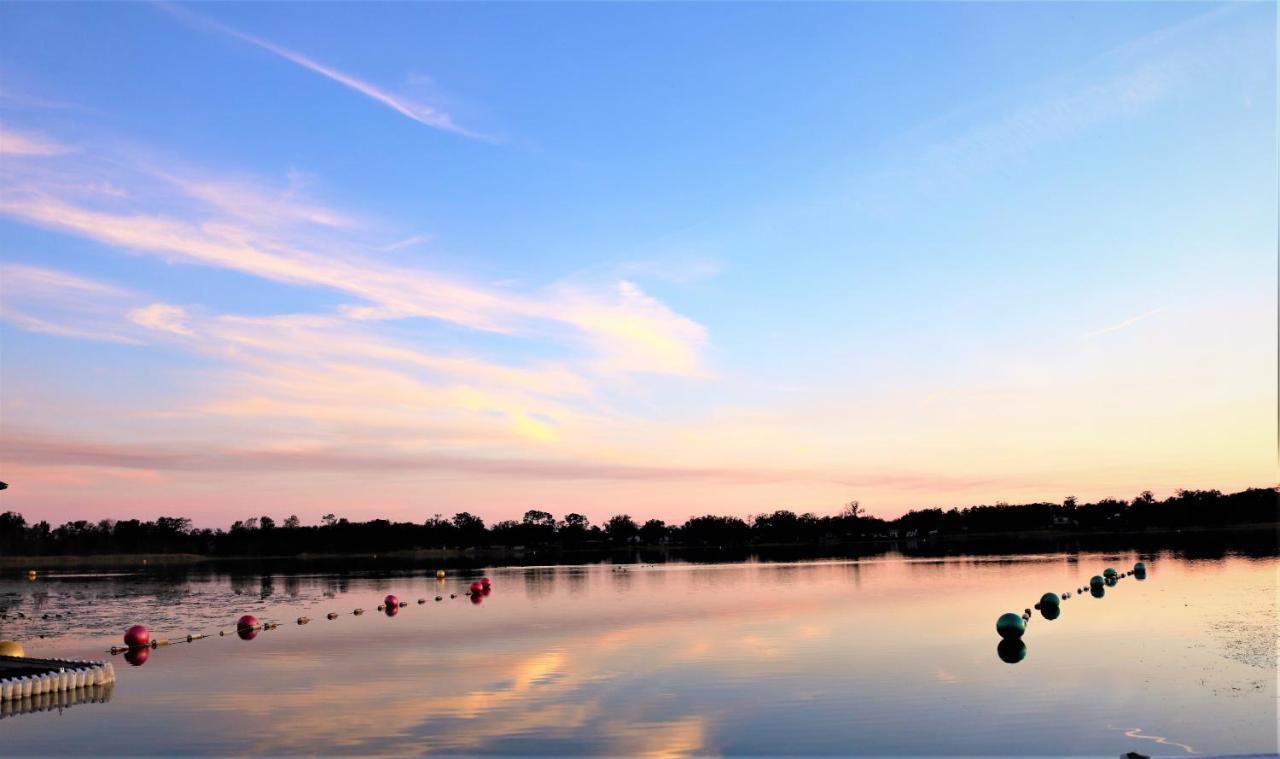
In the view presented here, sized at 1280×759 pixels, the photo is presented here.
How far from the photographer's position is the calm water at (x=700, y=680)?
2078 centimetres

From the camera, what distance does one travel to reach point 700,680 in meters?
27.8

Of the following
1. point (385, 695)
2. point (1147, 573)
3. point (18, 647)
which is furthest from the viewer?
point (1147, 573)

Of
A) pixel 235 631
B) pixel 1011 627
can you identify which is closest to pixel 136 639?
pixel 235 631

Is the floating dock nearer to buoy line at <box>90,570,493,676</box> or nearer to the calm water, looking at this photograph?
the calm water

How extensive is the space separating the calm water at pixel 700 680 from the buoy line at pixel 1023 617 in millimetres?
484

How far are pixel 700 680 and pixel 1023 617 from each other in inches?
728

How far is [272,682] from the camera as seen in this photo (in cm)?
2941

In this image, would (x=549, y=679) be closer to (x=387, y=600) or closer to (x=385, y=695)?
(x=385, y=695)

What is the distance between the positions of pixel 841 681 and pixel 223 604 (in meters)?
45.7

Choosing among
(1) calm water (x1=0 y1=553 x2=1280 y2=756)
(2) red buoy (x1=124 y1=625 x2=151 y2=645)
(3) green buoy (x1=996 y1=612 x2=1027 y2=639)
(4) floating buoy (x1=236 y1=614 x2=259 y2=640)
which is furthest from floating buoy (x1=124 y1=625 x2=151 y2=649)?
(3) green buoy (x1=996 y1=612 x2=1027 y2=639)

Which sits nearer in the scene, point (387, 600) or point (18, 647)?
point (18, 647)

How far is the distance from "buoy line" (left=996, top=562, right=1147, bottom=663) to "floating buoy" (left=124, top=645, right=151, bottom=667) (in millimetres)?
27643

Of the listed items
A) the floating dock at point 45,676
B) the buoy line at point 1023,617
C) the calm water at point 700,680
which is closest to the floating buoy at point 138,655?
the calm water at point 700,680

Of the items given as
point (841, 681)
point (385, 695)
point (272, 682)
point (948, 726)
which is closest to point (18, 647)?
point (272, 682)
